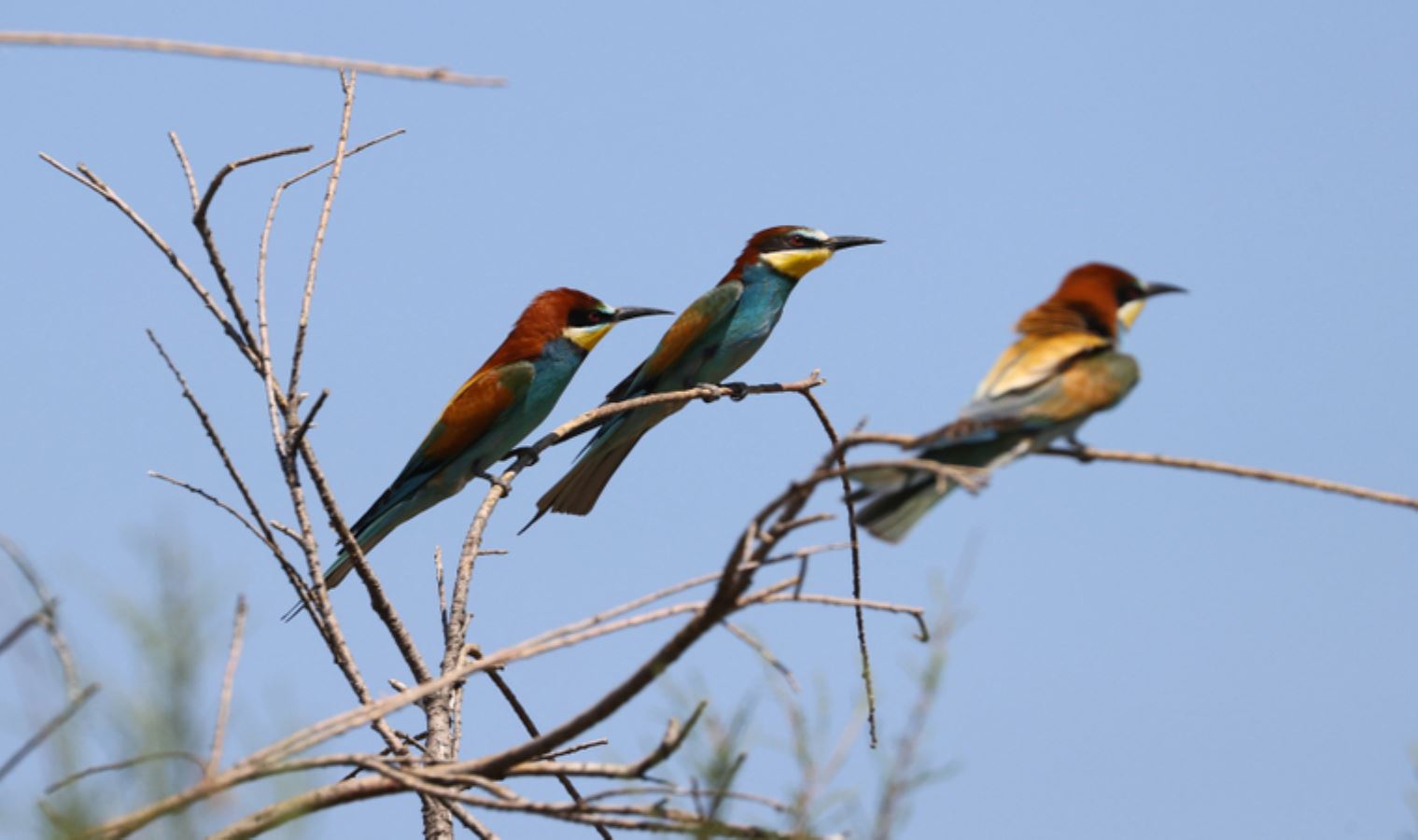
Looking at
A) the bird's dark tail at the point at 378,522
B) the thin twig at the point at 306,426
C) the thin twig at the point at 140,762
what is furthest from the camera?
the bird's dark tail at the point at 378,522

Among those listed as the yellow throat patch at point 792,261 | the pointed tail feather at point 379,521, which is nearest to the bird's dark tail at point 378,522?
the pointed tail feather at point 379,521

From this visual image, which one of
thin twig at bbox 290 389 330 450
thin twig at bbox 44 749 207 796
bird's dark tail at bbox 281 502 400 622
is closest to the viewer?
thin twig at bbox 44 749 207 796

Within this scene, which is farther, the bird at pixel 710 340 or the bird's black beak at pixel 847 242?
the bird's black beak at pixel 847 242

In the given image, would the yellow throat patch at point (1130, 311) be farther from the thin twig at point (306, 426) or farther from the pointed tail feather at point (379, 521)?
the pointed tail feather at point (379, 521)

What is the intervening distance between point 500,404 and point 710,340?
722 millimetres

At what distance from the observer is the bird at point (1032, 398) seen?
1.98m

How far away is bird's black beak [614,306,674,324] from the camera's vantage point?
4949mm

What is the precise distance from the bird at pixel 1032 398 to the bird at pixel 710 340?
219 cm

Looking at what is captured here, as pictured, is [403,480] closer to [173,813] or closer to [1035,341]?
[1035,341]

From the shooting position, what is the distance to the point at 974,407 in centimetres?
212

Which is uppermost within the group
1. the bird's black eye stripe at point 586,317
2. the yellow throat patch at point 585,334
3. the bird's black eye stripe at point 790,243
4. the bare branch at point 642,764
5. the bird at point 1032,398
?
the bird's black eye stripe at point 790,243

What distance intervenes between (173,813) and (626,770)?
0.40m

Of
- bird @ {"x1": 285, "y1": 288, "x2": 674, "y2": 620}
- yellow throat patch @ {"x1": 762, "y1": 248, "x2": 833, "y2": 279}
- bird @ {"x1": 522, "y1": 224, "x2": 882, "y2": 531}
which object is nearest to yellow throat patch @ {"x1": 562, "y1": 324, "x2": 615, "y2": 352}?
bird @ {"x1": 285, "y1": 288, "x2": 674, "y2": 620}

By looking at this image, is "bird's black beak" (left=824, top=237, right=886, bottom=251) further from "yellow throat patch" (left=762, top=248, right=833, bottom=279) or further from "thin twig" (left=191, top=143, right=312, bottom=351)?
"thin twig" (left=191, top=143, right=312, bottom=351)
